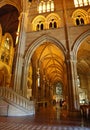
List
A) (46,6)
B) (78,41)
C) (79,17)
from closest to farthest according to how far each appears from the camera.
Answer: (78,41), (79,17), (46,6)

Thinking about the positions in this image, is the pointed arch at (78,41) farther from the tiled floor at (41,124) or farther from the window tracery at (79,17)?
the tiled floor at (41,124)

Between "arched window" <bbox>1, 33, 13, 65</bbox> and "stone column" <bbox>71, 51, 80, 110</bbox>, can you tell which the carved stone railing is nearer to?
"stone column" <bbox>71, 51, 80, 110</bbox>

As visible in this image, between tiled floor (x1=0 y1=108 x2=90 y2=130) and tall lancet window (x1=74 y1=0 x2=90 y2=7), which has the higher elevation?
tall lancet window (x1=74 y1=0 x2=90 y2=7)

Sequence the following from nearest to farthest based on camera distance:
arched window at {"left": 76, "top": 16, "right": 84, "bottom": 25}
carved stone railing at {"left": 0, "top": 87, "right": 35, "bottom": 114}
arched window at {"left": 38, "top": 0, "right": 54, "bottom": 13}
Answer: carved stone railing at {"left": 0, "top": 87, "right": 35, "bottom": 114} < arched window at {"left": 76, "top": 16, "right": 84, "bottom": 25} < arched window at {"left": 38, "top": 0, "right": 54, "bottom": 13}

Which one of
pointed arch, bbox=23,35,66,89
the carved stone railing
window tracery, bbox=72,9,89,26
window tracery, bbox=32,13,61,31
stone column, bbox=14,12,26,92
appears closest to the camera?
the carved stone railing

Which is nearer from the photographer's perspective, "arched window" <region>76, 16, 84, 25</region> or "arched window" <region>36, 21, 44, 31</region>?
"arched window" <region>76, 16, 84, 25</region>

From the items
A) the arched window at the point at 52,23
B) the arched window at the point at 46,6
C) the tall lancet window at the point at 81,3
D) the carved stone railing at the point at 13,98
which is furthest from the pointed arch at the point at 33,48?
the tall lancet window at the point at 81,3

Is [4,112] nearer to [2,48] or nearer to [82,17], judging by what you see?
[82,17]

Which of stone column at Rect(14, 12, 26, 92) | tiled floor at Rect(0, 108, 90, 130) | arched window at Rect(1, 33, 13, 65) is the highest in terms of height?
arched window at Rect(1, 33, 13, 65)

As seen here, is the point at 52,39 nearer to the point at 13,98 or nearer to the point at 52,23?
the point at 52,23

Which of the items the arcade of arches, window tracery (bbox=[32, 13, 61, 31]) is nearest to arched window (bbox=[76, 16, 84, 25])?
the arcade of arches

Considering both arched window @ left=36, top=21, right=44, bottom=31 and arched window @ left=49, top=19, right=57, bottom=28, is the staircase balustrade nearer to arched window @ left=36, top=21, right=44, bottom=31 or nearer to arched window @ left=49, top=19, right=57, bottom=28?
arched window @ left=36, top=21, right=44, bottom=31

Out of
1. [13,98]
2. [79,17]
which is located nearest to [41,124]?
[13,98]

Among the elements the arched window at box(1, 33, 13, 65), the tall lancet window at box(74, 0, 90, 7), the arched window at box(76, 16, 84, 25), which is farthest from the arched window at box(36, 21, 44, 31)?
the arched window at box(1, 33, 13, 65)
